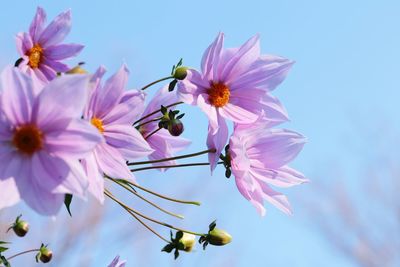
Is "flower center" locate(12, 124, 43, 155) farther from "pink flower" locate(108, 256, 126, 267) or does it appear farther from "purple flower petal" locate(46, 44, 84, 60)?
"pink flower" locate(108, 256, 126, 267)

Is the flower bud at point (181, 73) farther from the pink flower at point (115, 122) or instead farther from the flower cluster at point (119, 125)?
the pink flower at point (115, 122)

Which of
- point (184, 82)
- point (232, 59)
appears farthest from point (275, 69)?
point (184, 82)

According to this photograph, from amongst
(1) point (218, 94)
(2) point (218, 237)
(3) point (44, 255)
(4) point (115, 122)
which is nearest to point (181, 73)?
(1) point (218, 94)

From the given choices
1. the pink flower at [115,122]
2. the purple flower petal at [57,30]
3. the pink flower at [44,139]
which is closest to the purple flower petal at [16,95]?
the pink flower at [44,139]

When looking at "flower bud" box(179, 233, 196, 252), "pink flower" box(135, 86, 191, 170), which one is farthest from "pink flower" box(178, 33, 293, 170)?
"flower bud" box(179, 233, 196, 252)

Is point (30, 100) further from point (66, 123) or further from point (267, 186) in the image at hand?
point (267, 186)

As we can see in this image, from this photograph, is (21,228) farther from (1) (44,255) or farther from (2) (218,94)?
(2) (218,94)

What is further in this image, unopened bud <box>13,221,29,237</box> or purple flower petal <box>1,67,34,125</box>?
unopened bud <box>13,221,29,237</box>
